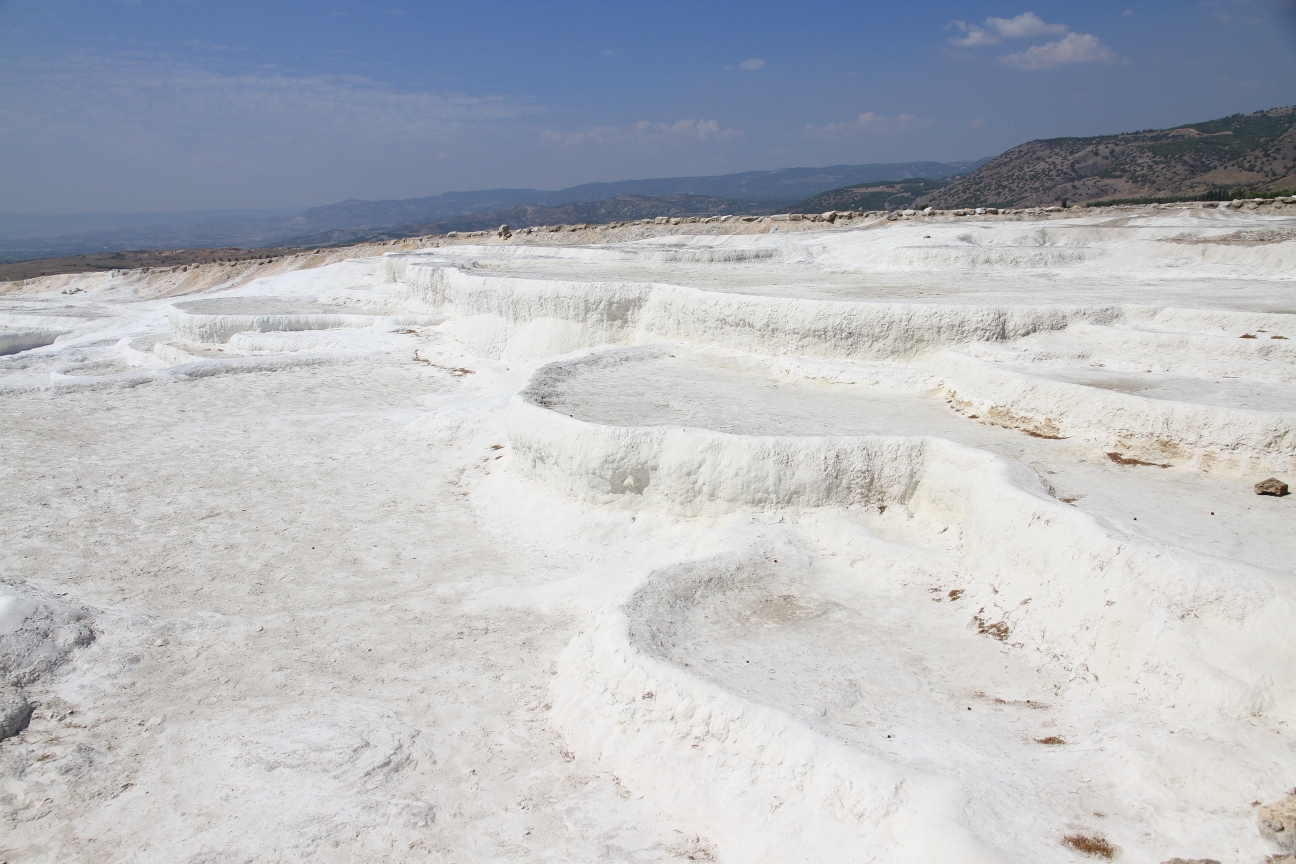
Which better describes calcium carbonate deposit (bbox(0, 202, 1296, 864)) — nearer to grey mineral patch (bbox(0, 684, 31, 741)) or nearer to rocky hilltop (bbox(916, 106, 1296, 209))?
grey mineral patch (bbox(0, 684, 31, 741))

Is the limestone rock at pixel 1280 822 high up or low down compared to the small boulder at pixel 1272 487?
down

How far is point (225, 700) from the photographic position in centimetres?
521

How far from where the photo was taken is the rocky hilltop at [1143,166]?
40.7 m

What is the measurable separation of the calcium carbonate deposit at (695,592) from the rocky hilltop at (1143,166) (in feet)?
116

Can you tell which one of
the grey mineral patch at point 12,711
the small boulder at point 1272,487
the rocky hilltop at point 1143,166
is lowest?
the grey mineral patch at point 12,711

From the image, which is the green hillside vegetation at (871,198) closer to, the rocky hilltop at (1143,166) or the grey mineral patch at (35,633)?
the rocky hilltop at (1143,166)

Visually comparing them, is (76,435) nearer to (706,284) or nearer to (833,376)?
(706,284)

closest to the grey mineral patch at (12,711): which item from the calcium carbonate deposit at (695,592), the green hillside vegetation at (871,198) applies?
the calcium carbonate deposit at (695,592)

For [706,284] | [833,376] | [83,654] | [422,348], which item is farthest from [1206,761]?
[422,348]

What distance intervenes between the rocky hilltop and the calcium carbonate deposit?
35.4m

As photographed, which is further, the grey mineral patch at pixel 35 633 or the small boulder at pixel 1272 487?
the small boulder at pixel 1272 487

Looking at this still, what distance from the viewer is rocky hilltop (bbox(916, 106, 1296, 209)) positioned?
40.7 meters

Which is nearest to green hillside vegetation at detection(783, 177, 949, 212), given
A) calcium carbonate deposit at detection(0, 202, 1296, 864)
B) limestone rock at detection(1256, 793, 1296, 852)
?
calcium carbonate deposit at detection(0, 202, 1296, 864)

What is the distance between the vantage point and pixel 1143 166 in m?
45.2
